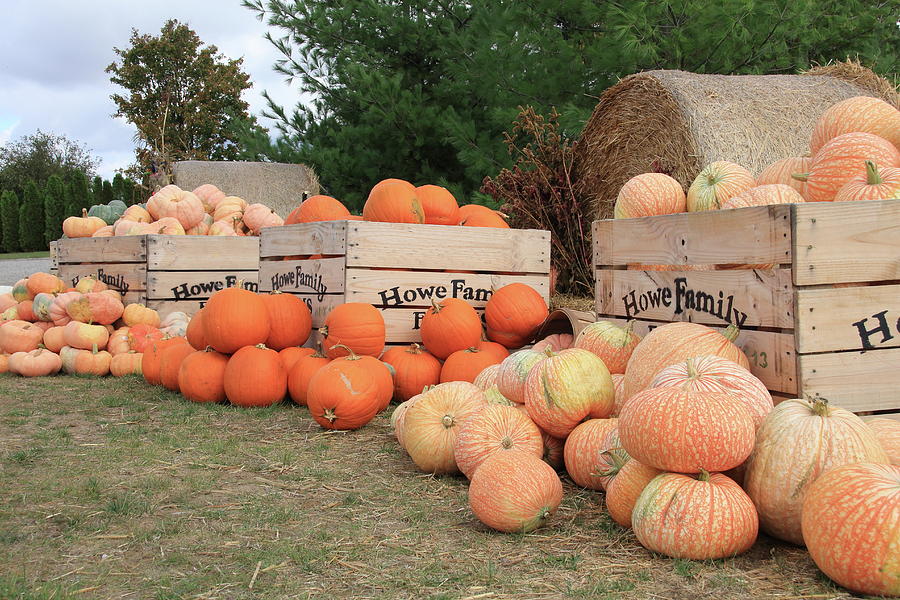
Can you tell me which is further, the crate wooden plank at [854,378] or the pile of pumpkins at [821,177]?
the pile of pumpkins at [821,177]

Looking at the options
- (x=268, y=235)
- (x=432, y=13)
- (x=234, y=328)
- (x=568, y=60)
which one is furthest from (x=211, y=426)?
(x=432, y=13)

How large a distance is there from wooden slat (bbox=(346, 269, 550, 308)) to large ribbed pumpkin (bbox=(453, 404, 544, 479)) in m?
1.77

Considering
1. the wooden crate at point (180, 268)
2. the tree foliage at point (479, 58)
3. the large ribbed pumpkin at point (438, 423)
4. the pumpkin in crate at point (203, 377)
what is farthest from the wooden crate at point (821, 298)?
the tree foliage at point (479, 58)

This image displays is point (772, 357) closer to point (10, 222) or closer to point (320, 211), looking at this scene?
point (320, 211)

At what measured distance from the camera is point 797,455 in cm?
205

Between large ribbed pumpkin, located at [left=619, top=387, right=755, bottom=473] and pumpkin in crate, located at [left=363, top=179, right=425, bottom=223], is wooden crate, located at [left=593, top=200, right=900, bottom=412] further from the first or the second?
pumpkin in crate, located at [left=363, top=179, right=425, bottom=223]

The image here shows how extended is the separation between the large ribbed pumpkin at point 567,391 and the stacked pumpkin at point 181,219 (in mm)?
4481

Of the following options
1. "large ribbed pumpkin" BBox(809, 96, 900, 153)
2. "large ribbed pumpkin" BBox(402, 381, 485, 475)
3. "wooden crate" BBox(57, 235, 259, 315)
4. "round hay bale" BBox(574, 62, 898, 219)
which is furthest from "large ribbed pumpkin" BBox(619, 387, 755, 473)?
"wooden crate" BBox(57, 235, 259, 315)

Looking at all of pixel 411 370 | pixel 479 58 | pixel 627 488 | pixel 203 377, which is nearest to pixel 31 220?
pixel 479 58

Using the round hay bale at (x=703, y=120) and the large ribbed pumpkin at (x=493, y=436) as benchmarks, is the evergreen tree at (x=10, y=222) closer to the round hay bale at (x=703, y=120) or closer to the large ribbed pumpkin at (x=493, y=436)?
the round hay bale at (x=703, y=120)

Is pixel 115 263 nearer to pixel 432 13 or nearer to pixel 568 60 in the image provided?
pixel 568 60

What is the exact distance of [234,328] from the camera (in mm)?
4078

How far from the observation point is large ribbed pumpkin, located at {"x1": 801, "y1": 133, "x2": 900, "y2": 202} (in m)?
2.82

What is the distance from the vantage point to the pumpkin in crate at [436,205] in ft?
15.8
